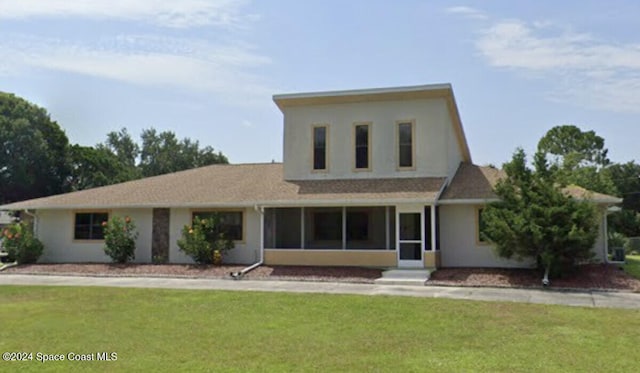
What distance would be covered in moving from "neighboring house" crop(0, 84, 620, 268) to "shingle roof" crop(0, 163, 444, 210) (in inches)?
2.2

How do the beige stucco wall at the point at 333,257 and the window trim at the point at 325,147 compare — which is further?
the window trim at the point at 325,147

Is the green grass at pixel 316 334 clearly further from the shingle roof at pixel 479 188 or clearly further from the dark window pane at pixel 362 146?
the dark window pane at pixel 362 146

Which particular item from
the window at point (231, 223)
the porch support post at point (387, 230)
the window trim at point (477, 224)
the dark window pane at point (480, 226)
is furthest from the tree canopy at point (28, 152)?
the dark window pane at point (480, 226)

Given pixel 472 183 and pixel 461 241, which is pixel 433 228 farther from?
pixel 472 183

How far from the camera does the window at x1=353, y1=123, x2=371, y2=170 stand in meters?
21.1

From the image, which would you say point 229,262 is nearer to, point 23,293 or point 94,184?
point 23,293

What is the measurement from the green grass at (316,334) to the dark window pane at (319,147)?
8.87 m

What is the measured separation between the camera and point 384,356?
748 centimetres

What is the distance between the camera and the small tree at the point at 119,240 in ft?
69.6

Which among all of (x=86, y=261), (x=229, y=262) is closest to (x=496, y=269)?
(x=229, y=262)

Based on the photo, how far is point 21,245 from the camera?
71.5 feet

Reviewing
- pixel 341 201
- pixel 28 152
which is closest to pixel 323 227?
pixel 341 201

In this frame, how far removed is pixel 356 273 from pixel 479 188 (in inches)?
216

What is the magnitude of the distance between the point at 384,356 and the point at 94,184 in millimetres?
47410
